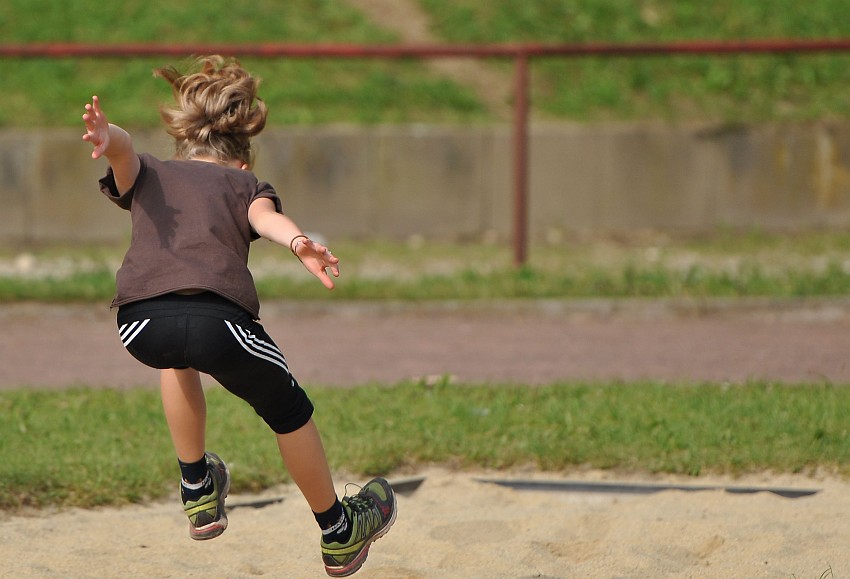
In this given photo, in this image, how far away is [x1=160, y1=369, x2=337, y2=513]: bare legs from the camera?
3416 millimetres

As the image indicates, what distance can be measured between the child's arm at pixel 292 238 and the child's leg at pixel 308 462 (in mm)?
482

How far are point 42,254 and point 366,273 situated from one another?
2.78m

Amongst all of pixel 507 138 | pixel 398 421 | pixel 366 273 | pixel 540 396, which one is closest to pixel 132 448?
pixel 398 421

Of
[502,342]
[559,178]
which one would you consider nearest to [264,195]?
[502,342]

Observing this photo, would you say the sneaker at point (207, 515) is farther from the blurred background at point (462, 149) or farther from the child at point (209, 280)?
the blurred background at point (462, 149)

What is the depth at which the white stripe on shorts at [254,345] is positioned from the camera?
10.5ft

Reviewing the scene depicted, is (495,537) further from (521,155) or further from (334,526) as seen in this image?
(521,155)

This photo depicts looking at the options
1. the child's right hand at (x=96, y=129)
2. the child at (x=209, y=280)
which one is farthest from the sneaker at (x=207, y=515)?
the child's right hand at (x=96, y=129)

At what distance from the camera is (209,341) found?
318cm

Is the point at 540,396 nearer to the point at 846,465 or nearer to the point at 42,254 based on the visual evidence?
the point at 846,465

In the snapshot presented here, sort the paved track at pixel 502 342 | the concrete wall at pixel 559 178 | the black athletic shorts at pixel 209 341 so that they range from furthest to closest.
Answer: the concrete wall at pixel 559 178
the paved track at pixel 502 342
the black athletic shorts at pixel 209 341

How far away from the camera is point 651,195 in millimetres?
11008

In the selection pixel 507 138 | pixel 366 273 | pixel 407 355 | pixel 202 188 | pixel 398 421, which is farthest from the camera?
pixel 507 138

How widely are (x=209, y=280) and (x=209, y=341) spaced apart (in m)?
0.15
